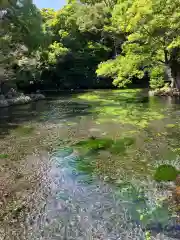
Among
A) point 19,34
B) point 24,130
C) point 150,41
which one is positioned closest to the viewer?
point 24,130

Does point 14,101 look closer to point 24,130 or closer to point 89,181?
point 24,130

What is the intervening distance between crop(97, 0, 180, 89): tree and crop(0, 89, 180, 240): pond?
8.53 m

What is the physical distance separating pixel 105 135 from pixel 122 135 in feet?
2.47

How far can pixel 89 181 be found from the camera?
8.12 metres

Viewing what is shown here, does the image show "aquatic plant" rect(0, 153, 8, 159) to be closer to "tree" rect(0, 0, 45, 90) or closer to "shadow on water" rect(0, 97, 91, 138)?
"shadow on water" rect(0, 97, 91, 138)

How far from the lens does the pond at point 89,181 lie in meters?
5.80

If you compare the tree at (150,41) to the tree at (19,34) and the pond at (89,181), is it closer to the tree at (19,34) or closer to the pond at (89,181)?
the tree at (19,34)

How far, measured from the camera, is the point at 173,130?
1357cm

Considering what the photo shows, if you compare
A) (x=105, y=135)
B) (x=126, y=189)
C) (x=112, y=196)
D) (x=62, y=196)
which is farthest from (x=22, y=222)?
(x=105, y=135)

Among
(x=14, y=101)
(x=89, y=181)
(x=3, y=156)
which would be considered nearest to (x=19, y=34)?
(x=14, y=101)

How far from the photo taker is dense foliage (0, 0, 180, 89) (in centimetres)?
2131

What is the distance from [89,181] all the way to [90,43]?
38079 millimetres

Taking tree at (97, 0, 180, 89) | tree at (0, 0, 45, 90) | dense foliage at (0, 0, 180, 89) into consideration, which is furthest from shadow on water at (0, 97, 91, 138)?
tree at (0, 0, 45, 90)

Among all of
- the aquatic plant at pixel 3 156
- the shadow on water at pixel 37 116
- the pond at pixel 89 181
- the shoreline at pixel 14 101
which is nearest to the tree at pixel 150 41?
the shadow on water at pixel 37 116
